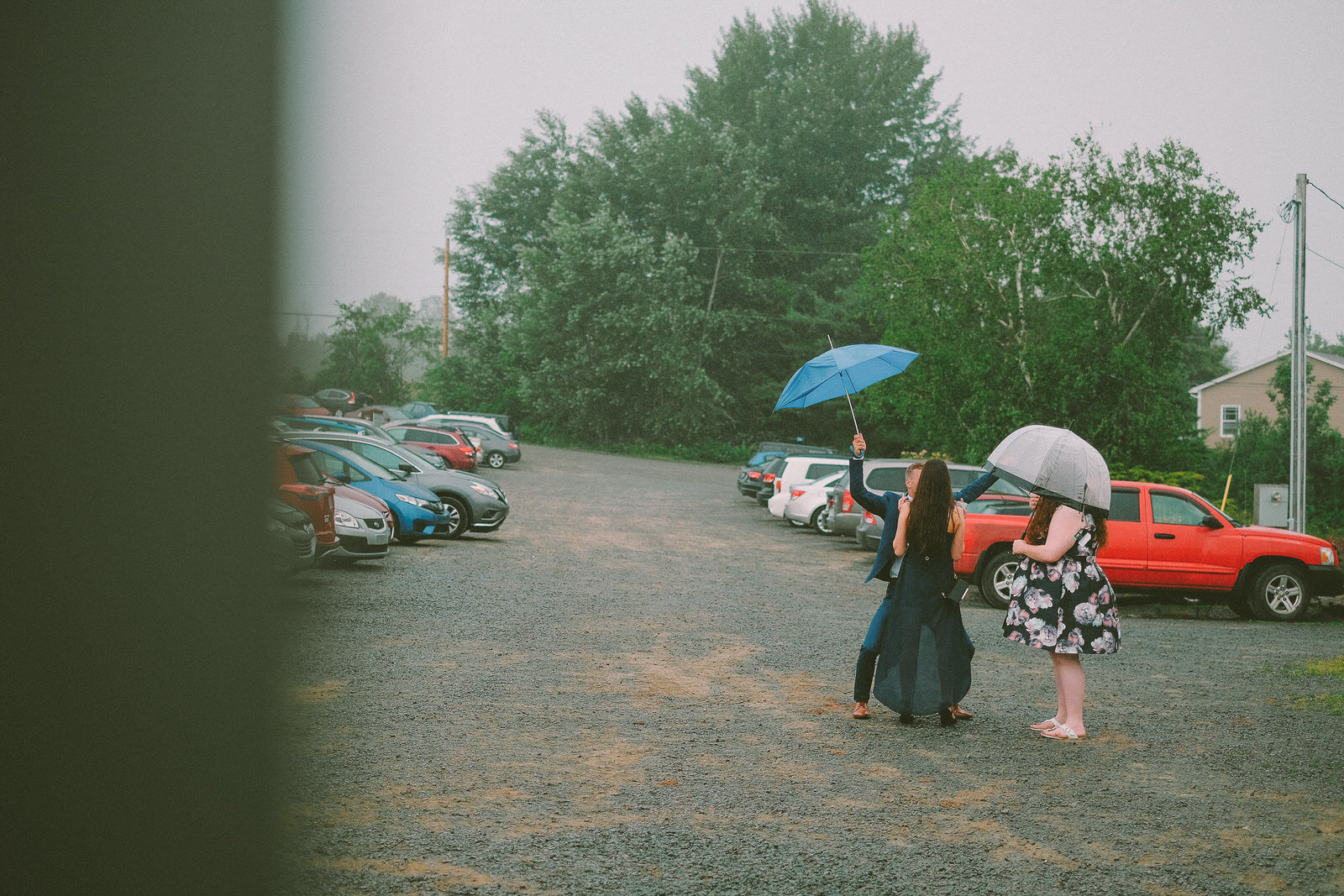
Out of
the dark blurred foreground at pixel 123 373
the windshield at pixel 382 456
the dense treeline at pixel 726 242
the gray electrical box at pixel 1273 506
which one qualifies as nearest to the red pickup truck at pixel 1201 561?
the gray electrical box at pixel 1273 506

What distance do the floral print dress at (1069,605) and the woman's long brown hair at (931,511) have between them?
573mm

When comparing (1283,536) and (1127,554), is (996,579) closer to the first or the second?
Answer: (1127,554)

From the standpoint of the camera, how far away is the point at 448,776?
5758 mm

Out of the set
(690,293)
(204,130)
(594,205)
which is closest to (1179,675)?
(204,130)

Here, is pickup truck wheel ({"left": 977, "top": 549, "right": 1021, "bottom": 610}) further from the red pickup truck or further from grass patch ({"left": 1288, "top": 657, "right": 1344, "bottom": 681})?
grass patch ({"left": 1288, "top": 657, "right": 1344, "bottom": 681})

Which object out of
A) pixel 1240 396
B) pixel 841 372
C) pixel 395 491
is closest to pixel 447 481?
pixel 395 491

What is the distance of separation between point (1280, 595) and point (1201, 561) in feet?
3.50

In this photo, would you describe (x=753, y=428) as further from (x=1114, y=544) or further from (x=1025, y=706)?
(x=1025, y=706)

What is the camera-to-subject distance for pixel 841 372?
7.78 m

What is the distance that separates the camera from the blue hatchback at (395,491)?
16.4 metres

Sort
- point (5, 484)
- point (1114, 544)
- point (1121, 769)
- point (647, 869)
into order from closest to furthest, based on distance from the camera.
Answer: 1. point (647, 869)
2. point (5, 484)
3. point (1121, 769)
4. point (1114, 544)

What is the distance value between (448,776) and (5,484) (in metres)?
2.67

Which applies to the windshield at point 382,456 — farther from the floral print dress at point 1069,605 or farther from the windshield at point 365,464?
the floral print dress at point 1069,605

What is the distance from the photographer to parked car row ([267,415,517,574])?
1211cm
